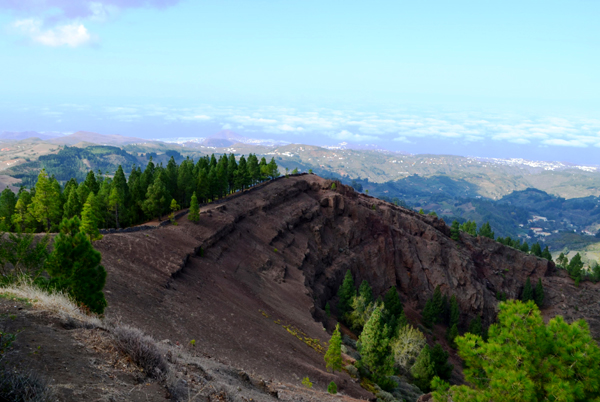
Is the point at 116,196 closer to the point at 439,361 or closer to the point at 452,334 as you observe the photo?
the point at 439,361

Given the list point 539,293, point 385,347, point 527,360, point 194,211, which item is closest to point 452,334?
point 385,347

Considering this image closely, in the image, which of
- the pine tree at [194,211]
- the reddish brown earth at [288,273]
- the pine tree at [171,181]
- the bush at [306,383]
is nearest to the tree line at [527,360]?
the reddish brown earth at [288,273]

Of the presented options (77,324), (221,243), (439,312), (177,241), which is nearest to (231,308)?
(177,241)

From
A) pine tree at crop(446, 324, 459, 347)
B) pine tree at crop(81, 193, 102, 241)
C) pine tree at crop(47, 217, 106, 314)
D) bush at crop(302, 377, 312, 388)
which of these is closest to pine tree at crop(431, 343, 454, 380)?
pine tree at crop(446, 324, 459, 347)

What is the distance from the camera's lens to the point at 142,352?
1525 cm

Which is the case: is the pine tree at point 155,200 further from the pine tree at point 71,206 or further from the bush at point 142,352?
the bush at point 142,352

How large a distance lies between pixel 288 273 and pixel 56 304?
→ 47.8m

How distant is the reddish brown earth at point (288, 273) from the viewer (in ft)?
114

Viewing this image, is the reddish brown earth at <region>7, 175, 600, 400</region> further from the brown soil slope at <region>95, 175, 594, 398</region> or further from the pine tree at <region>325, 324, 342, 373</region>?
the pine tree at <region>325, 324, 342, 373</region>

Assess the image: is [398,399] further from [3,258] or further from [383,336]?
[3,258]

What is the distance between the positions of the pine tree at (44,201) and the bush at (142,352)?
136 ft

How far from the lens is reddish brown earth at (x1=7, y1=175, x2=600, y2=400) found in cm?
3466

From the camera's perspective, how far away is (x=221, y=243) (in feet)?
192

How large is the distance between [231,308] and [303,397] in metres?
18.8
